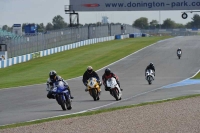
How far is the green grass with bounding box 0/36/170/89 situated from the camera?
1594 inches

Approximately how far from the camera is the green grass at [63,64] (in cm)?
4048

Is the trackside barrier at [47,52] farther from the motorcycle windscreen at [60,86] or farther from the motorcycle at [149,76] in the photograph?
the motorcycle windscreen at [60,86]

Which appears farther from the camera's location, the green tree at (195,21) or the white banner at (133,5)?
the green tree at (195,21)

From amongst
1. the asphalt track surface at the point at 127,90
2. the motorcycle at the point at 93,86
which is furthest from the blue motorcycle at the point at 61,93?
the motorcycle at the point at 93,86

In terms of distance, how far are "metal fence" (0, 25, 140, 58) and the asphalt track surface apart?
866 cm

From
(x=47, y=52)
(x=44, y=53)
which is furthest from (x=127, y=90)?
(x=47, y=52)

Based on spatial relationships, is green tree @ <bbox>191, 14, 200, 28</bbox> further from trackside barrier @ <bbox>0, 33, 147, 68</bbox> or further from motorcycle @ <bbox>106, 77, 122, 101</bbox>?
motorcycle @ <bbox>106, 77, 122, 101</bbox>

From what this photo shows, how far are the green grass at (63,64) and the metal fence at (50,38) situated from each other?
1.33 metres

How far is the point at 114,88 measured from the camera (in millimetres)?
23406

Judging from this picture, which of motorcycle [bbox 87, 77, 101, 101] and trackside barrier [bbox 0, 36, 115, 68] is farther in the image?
trackside barrier [bbox 0, 36, 115, 68]

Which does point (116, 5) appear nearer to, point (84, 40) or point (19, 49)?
point (84, 40)

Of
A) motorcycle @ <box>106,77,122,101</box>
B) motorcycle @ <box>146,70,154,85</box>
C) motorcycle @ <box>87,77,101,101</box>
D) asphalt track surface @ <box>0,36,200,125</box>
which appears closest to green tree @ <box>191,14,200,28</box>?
asphalt track surface @ <box>0,36,200,125</box>

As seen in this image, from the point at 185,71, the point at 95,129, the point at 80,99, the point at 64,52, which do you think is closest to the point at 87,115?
the point at 95,129

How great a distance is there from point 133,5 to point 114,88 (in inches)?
2225
